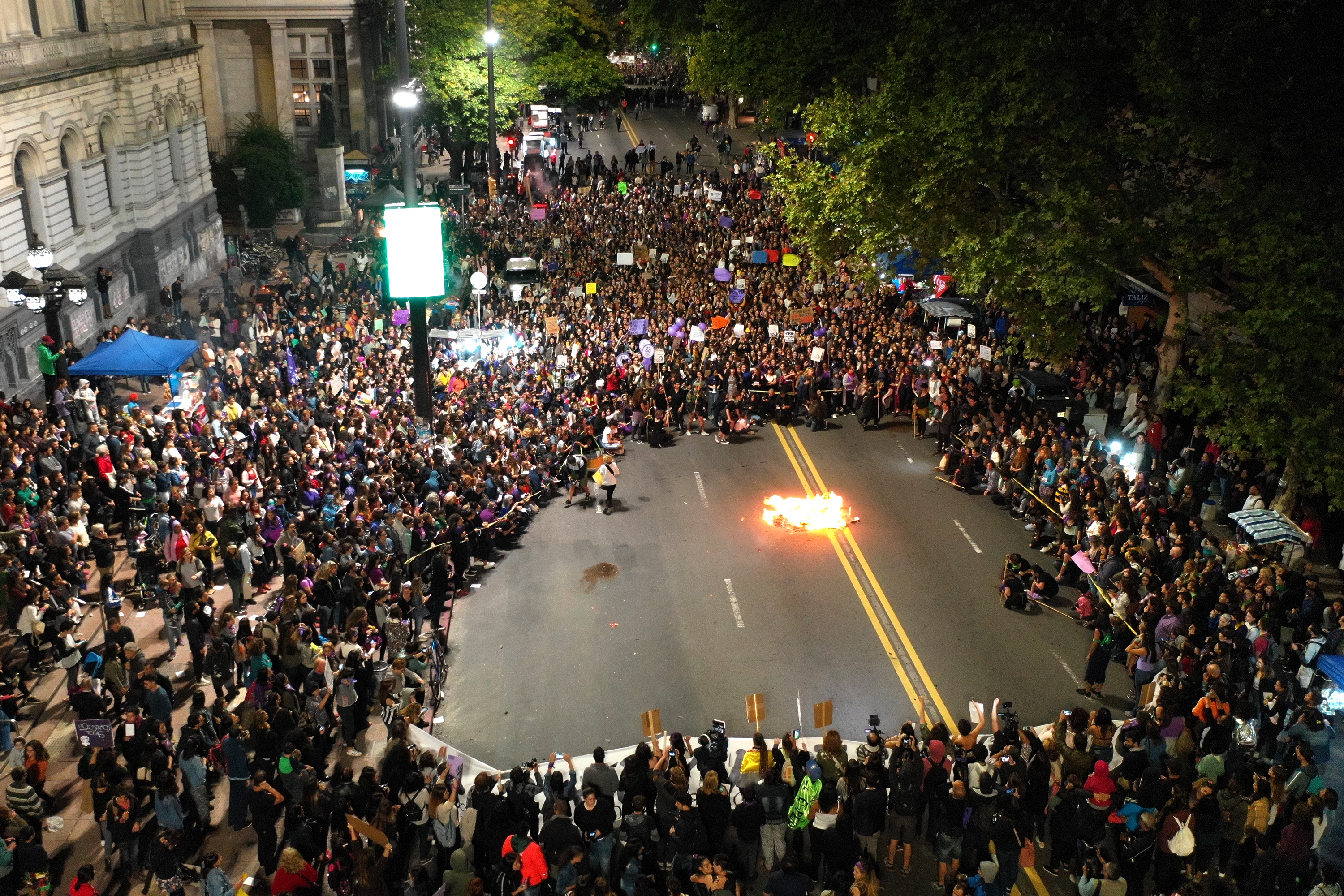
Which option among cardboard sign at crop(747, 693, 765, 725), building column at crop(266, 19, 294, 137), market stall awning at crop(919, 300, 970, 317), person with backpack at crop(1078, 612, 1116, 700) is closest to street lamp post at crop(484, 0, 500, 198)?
building column at crop(266, 19, 294, 137)

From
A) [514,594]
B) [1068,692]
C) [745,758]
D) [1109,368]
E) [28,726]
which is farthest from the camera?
[1109,368]

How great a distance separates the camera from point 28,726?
15.4 m

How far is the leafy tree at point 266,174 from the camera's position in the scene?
46.3m

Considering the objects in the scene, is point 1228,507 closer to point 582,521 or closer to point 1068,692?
point 1068,692

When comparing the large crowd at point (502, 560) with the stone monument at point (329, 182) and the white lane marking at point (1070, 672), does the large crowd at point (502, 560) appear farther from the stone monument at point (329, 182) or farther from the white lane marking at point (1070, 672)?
the stone monument at point (329, 182)

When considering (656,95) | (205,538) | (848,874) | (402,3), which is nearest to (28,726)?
(205,538)

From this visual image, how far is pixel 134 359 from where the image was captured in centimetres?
2389

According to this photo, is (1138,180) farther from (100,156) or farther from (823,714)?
(100,156)

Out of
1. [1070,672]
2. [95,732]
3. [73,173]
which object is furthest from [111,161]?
[1070,672]

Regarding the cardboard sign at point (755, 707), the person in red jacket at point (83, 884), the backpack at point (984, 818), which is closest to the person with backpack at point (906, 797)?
the backpack at point (984, 818)

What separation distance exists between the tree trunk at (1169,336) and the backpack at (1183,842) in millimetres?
12634

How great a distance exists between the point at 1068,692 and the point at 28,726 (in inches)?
586

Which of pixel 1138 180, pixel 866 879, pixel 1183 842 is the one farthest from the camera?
pixel 1138 180

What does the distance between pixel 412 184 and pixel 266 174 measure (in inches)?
1054
